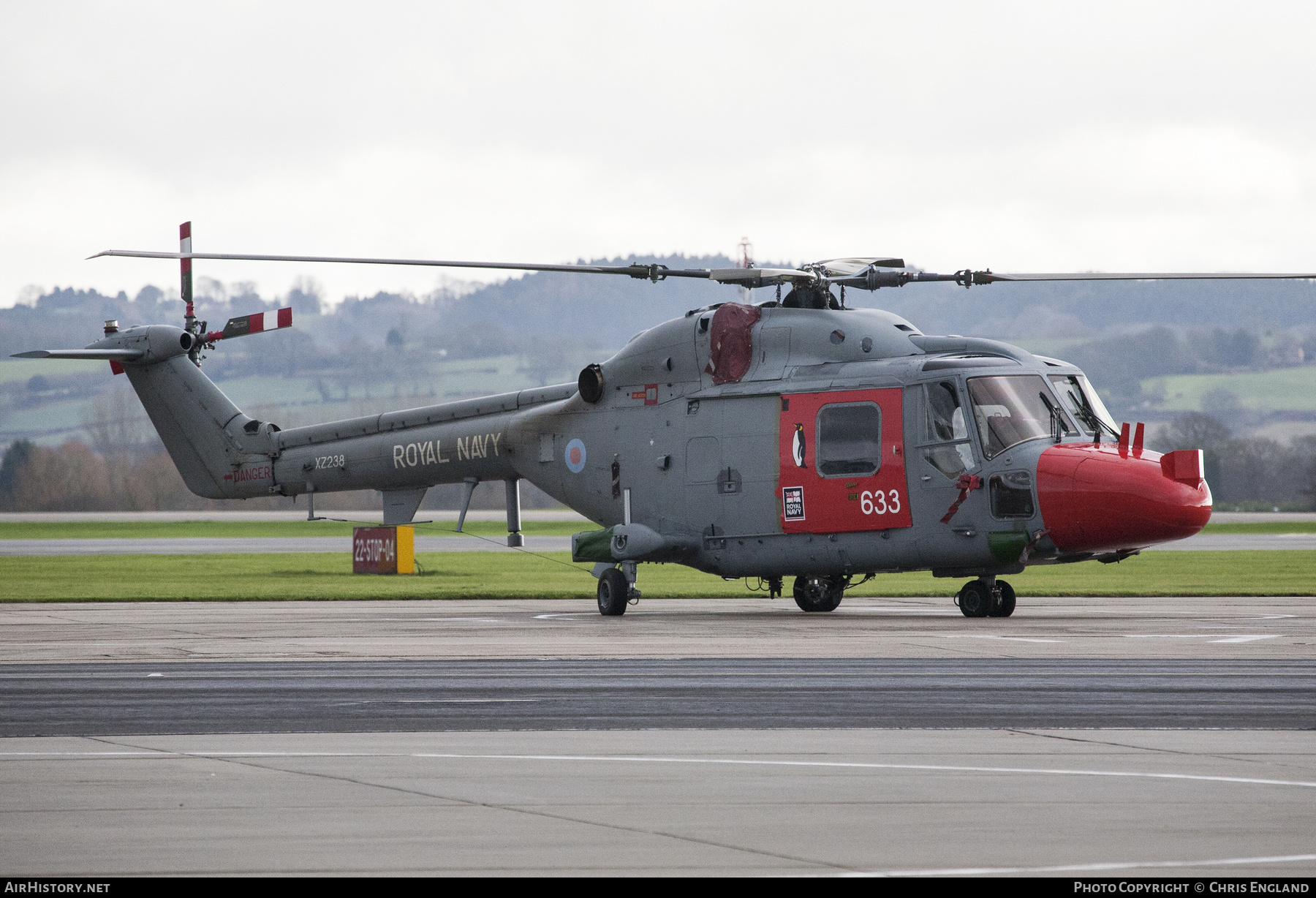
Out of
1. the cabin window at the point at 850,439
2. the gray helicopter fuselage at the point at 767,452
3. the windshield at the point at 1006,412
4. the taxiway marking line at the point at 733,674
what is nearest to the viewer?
the taxiway marking line at the point at 733,674

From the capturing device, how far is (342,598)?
2589cm

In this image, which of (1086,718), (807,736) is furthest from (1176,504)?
(807,736)

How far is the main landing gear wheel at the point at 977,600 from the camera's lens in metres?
20.5

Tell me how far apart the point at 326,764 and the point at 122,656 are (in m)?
7.68

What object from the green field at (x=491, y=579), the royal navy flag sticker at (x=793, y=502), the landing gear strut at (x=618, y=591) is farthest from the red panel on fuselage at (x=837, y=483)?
the green field at (x=491, y=579)

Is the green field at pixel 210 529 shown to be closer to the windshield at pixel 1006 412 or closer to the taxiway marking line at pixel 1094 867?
the windshield at pixel 1006 412

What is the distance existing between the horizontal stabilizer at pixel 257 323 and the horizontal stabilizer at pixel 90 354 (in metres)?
2.09

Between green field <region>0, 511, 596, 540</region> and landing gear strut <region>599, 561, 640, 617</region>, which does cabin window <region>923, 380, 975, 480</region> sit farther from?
green field <region>0, 511, 596, 540</region>

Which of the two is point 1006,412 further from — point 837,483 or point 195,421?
point 195,421

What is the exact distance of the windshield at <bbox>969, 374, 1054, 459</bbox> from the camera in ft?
62.5

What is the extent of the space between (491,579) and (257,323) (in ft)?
29.9

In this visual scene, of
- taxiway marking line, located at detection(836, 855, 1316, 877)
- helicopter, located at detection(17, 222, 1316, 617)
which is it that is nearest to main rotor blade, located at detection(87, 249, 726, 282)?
helicopter, located at detection(17, 222, 1316, 617)

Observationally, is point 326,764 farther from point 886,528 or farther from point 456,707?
point 886,528

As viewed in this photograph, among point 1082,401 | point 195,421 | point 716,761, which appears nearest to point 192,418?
point 195,421
